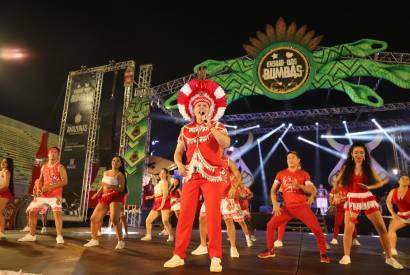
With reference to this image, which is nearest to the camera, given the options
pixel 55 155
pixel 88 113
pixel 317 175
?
pixel 55 155

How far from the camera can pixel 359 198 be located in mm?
4512

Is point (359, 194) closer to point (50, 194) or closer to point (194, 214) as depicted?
point (194, 214)

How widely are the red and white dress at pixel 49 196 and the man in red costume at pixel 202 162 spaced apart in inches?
132

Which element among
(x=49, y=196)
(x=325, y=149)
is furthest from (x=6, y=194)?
(x=325, y=149)

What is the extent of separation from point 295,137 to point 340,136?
8.36 ft

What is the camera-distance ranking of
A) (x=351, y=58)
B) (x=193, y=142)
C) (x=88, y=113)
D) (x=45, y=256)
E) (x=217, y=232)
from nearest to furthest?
(x=217, y=232)
(x=193, y=142)
(x=45, y=256)
(x=351, y=58)
(x=88, y=113)

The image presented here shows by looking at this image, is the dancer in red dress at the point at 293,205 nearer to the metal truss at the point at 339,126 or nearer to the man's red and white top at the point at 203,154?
the man's red and white top at the point at 203,154

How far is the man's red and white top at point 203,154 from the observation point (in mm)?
3850

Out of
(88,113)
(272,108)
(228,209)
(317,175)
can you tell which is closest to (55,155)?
(228,209)

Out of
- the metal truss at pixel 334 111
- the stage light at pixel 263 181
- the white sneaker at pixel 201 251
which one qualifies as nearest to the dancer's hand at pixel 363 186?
the white sneaker at pixel 201 251

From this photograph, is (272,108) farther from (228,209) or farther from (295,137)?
(228,209)

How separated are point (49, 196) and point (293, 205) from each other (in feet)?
14.7

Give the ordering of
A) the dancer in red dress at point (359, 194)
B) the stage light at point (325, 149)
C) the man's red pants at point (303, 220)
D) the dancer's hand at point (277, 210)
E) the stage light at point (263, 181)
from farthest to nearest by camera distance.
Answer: the stage light at point (263, 181) < the stage light at point (325, 149) < the dancer's hand at point (277, 210) < the man's red pants at point (303, 220) < the dancer in red dress at point (359, 194)

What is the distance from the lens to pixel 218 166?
12.9ft
